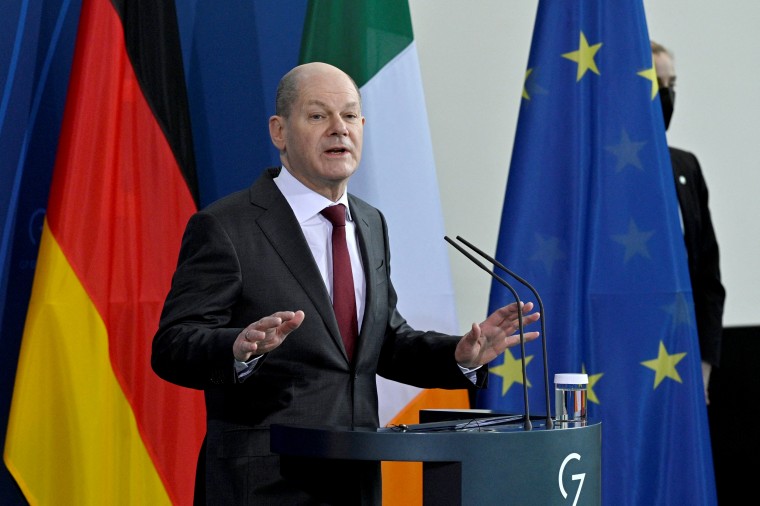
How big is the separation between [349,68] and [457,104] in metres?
0.97

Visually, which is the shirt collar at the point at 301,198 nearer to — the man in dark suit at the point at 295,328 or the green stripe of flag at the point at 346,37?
the man in dark suit at the point at 295,328

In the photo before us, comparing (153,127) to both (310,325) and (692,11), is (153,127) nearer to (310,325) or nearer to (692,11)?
(310,325)

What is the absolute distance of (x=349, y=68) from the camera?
10.7 feet

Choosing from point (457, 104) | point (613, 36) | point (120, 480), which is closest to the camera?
point (120, 480)

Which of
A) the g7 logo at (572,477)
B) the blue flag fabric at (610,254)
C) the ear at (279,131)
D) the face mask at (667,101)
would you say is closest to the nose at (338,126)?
the ear at (279,131)

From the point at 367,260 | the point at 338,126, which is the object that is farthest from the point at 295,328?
the point at 338,126

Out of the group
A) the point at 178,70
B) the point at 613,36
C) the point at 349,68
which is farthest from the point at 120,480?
the point at 613,36

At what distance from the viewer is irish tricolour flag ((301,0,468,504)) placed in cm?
316

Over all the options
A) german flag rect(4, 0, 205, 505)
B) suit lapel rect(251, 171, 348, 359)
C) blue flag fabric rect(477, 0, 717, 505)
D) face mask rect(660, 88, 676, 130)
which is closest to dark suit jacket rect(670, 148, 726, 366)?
face mask rect(660, 88, 676, 130)

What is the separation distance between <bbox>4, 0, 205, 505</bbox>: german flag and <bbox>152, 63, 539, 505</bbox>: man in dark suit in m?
0.97

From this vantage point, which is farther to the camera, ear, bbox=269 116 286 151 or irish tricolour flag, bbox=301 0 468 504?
irish tricolour flag, bbox=301 0 468 504

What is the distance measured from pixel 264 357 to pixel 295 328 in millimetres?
96

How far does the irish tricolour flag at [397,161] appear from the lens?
3.16m

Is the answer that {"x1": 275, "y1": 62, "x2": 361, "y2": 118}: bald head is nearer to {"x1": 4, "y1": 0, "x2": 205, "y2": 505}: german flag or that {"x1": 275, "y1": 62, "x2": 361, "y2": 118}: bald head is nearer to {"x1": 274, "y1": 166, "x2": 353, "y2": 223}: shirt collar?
{"x1": 274, "y1": 166, "x2": 353, "y2": 223}: shirt collar
